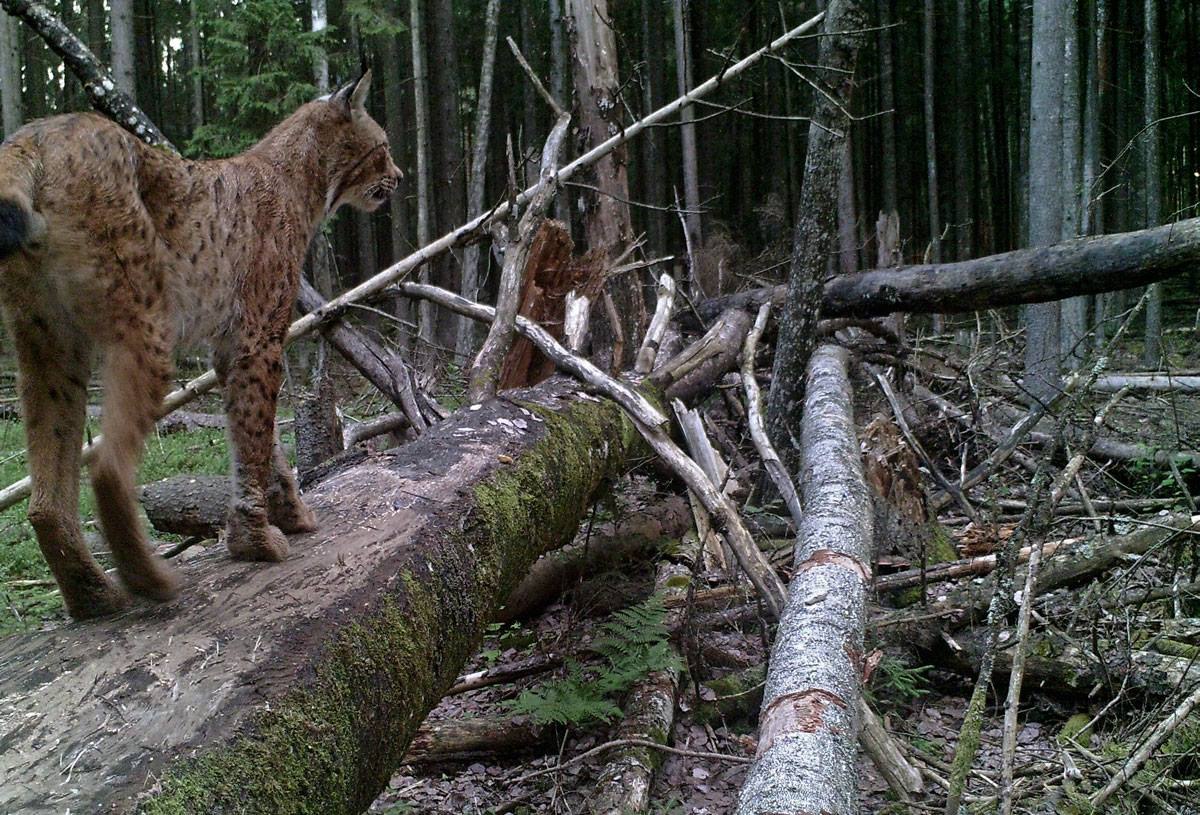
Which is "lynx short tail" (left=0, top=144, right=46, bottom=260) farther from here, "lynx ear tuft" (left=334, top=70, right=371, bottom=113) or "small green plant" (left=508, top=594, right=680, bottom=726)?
"small green plant" (left=508, top=594, right=680, bottom=726)

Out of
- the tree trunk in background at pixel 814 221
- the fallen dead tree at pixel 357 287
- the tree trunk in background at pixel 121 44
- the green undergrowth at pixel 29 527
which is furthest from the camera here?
the tree trunk in background at pixel 121 44

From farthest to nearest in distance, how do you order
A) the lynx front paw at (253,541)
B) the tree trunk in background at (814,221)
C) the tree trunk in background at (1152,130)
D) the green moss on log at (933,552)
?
1. the tree trunk in background at (1152,130)
2. the tree trunk in background at (814,221)
3. the green moss on log at (933,552)
4. the lynx front paw at (253,541)

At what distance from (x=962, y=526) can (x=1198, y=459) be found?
5.93 ft

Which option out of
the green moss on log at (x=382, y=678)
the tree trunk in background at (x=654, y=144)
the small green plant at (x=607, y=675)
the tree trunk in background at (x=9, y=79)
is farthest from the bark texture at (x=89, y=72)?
the tree trunk in background at (x=654, y=144)

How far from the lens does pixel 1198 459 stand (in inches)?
264

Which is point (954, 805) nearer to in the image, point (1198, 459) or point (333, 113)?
point (333, 113)

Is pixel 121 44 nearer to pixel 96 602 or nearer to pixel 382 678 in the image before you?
pixel 96 602

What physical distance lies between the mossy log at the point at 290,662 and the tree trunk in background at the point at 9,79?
18.4 meters

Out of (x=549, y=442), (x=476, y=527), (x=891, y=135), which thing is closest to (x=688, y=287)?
(x=549, y=442)

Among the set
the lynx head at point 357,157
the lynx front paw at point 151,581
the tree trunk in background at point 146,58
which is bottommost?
the lynx front paw at point 151,581

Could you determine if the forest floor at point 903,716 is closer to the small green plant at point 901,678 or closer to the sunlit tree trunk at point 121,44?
the small green plant at point 901,678

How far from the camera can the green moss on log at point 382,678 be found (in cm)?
229

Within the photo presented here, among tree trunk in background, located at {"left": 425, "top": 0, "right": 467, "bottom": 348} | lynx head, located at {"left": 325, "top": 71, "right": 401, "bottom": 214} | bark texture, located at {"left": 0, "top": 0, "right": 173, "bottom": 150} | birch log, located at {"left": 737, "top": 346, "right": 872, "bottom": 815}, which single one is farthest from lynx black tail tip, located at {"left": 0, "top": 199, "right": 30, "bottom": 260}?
tree trunk in background, located at {"left": 425, "top": 0, "right": 467, "bottom": 348}

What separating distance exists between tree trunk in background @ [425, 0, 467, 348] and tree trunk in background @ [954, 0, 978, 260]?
12.5 meters
